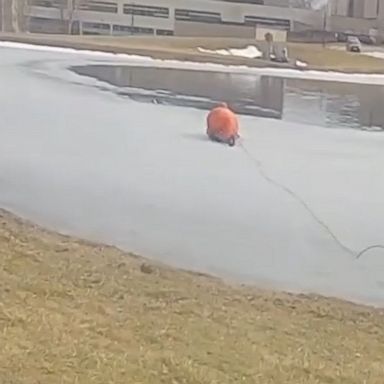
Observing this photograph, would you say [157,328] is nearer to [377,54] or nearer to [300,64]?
[300,64]

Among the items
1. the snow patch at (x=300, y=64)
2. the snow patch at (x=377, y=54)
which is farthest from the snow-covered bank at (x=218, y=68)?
the snow patch at (x=377, y=54)

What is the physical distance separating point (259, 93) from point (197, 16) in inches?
1811

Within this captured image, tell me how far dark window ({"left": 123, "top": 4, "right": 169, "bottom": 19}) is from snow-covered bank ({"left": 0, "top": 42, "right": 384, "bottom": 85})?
30.5m

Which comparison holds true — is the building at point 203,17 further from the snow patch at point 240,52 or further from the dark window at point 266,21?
the snow patch at point 240,52

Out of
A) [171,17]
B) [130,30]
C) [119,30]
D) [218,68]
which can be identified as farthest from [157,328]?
[171,17]

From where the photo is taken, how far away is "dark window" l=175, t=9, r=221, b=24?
220 ft

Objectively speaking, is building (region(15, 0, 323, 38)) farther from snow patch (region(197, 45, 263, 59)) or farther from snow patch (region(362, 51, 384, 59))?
snow patch (region(197, 45, 263, 59))

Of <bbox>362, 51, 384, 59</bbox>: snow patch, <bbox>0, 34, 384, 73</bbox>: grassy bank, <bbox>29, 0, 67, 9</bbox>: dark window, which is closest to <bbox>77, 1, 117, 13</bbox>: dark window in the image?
<bbox>29, 0, 67, 9</bbox>: dark window

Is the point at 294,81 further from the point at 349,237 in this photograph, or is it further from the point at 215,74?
the point at 349,237

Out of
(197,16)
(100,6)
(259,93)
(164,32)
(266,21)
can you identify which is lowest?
(164,32)

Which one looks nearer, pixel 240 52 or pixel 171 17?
pixel 240 52

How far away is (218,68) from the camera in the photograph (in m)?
32.6

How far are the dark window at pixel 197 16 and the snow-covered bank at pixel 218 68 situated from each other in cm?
3263

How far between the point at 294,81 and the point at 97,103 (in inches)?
551
